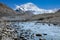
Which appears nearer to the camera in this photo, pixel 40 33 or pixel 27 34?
pixel 27 34

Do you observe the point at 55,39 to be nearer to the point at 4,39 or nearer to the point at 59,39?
the point at 59,39

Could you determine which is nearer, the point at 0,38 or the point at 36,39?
the point at 0,38

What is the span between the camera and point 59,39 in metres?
23.0

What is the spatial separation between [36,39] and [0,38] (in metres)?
6.65

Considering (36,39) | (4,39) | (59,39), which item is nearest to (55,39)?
(59,39)

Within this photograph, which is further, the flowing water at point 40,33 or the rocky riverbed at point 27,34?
the flowing water at point 40,33

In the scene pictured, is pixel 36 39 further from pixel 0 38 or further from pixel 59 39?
pixel 0 38

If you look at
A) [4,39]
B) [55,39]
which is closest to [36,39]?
[55,39]

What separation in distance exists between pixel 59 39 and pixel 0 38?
9007mm

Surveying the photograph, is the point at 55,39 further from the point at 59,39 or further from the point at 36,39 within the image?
the point at 36,39

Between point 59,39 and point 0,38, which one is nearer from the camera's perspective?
point 0,38

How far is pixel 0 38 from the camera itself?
659 inches

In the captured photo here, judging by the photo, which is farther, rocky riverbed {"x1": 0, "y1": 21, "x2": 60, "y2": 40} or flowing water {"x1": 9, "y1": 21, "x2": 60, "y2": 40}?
flowing water {"x1": 9, "y1": 21, "x2": 60, "y2": 40}

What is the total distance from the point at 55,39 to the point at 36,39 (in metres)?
2.48
